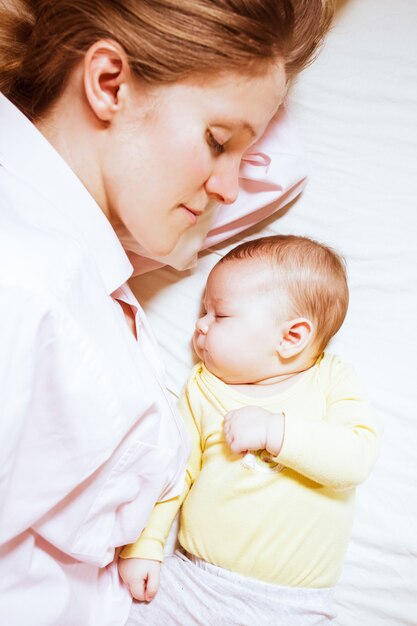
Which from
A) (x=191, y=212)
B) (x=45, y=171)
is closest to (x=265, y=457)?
(x=191, y=212)

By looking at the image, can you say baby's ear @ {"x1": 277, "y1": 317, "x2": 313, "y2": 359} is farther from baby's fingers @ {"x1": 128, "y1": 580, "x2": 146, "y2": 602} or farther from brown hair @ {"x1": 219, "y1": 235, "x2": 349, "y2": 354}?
baby's fingers @ {"x1": 128, "y1": 580, "x2": 146, "y2": 602}

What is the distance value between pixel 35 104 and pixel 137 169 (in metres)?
0.20

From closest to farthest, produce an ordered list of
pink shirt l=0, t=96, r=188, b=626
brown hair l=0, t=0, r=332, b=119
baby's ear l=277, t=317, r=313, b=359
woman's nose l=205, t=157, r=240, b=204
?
pink shirt l=0, t=96, r=188, b=626 < brown hair l=0, t=0, r=332, b=119 < woman's nose l=205, t=157, r=240, b=204 < baby's ear l=277, t=317, r=313, b=359

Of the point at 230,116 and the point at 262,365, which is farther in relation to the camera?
the point at 262,365

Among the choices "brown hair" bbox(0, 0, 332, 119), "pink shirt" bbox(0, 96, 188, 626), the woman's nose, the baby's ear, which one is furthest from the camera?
the baby's ear

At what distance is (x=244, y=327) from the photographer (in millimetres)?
1130

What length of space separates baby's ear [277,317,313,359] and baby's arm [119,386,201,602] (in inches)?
10.9

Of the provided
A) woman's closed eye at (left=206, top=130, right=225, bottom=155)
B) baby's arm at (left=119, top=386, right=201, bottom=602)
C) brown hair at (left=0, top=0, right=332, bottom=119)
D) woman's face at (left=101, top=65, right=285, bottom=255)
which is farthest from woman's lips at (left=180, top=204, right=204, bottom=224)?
baby's arm at (left=119, top=386, right=201, bottom=602)

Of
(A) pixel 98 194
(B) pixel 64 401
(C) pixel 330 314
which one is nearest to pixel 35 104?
(A) pixel 98 194

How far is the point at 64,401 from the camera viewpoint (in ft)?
2.65

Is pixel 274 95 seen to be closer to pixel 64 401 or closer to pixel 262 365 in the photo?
pixel 262 365

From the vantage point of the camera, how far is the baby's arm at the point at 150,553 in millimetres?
1057

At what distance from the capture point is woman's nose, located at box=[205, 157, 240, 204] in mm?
985

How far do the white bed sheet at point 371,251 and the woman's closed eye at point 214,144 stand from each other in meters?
0.38
